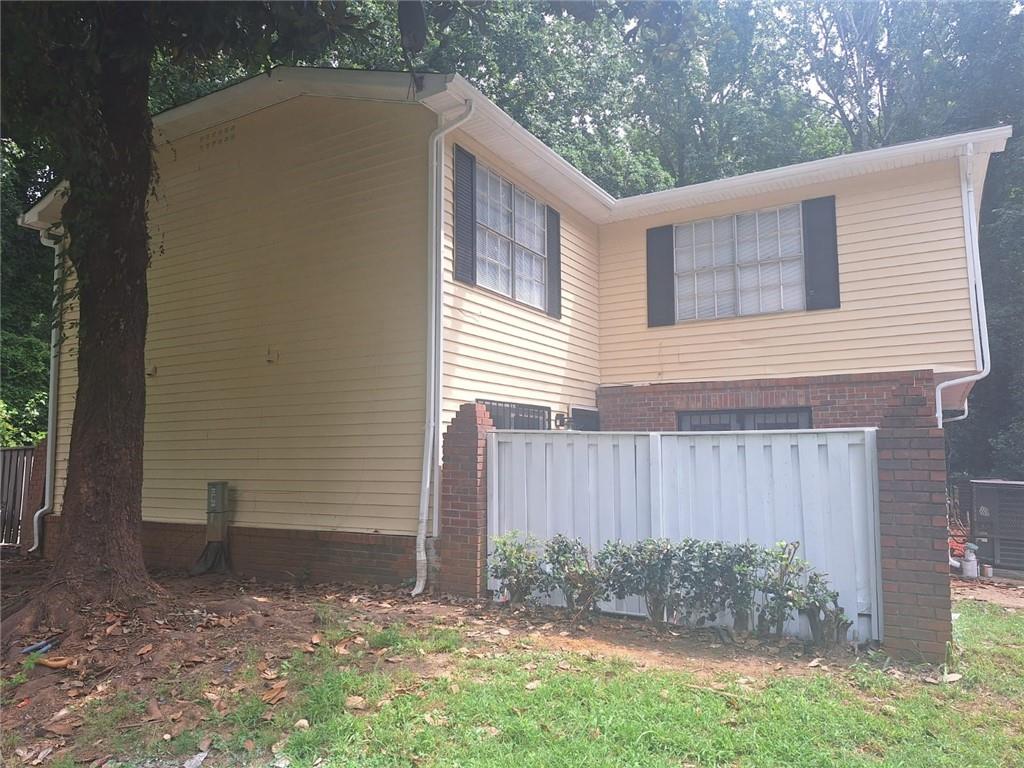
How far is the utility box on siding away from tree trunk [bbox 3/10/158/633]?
1015 cm

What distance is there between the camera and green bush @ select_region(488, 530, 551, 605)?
19.7 ft

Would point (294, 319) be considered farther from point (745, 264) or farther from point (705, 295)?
point (745, 264)

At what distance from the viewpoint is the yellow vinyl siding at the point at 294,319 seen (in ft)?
24.4

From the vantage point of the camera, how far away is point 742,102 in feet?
68.2

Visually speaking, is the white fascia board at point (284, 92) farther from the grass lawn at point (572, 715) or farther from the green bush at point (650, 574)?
the grass lawn at point (572, 715)

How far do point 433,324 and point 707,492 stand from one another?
10.3ft

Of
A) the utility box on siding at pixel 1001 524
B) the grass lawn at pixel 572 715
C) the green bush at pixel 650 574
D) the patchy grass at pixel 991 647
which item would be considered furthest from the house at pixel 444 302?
the grass lawn at pixel 572 715

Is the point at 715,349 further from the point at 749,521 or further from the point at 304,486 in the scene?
the point at 304,486

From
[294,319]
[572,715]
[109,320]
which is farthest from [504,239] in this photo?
[572,715]

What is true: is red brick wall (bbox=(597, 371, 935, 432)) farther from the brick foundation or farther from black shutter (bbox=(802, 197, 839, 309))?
the brick foundation

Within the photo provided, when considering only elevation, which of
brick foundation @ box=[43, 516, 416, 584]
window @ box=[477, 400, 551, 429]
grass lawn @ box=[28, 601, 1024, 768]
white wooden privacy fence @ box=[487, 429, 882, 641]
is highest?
window @ box=[477, 400, 551, 429]

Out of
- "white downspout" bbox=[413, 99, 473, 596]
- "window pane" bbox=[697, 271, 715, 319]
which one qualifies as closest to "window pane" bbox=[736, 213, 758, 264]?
"window pane" bbox=[697, 271, 715, 319]

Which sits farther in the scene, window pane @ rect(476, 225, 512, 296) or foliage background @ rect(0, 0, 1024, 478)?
foliage background @ rect(0, 0, 1024, 478)

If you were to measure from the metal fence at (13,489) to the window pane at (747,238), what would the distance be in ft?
35.9
